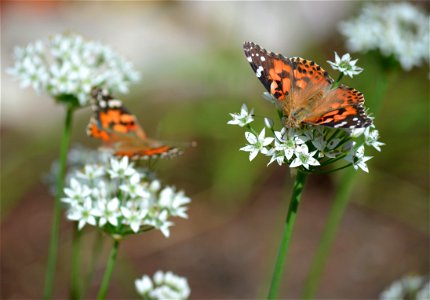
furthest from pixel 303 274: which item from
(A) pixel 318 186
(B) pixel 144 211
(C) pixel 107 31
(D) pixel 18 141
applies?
(C) pixel 107 31

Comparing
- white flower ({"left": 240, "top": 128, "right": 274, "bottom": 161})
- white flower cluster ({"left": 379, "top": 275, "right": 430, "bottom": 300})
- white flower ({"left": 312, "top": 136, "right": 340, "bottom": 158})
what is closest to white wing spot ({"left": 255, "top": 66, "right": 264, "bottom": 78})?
white flower ({"left": 240, "top": 128, "right": 274, "bottom": 161})

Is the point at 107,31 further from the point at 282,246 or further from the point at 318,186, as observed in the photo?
the point at 282,246

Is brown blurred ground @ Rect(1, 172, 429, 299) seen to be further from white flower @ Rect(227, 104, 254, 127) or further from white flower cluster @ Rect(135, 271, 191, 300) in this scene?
white flower @ Rect(227, 104, 254, 127)

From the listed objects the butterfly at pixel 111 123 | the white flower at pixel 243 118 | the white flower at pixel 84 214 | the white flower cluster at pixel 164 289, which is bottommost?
the white flower cluster at pixel 164 289

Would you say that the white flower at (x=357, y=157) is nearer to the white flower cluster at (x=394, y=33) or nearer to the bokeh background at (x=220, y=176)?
the white flower cluster at (x=394, y=33)

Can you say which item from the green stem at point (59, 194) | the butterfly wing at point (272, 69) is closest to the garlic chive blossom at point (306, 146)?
the butterfly wing at point (272, 69)
